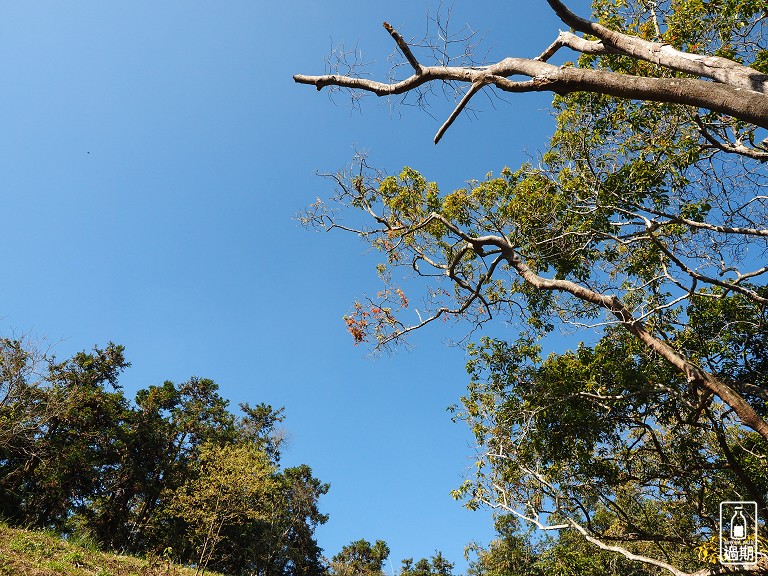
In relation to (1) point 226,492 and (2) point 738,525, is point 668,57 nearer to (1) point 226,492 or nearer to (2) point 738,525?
(2) point 738,525

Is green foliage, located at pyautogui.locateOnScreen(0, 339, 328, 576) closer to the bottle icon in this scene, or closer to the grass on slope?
the grass on slope

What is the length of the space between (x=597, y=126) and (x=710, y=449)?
7848mm

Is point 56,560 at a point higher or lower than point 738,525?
lower

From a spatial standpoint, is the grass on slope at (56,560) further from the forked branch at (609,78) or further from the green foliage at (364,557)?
the green foliage at (364,557)

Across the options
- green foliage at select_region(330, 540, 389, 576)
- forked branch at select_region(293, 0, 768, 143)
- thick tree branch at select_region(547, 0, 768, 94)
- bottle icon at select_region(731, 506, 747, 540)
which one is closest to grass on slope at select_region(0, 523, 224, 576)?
forked branch at select_region(293, 0, 768, 143)

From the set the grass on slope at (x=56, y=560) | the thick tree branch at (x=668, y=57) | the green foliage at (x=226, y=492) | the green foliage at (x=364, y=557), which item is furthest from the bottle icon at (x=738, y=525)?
the green foliage at (x=364, y=557)

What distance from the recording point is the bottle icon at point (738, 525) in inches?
327

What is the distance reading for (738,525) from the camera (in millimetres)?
9211

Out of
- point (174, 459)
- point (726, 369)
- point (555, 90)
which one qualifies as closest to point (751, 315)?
point (726, 369)

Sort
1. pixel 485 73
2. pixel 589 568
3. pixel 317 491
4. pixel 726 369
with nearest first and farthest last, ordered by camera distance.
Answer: pixel 485 73
pixel 726 369
pixel 589 568
pixel 317 491

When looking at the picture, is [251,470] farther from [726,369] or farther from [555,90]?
[555,90]

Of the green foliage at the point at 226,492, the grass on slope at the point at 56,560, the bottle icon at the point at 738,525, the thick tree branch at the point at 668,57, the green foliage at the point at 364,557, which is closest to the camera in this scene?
the thick tree branch at the point at 668,57

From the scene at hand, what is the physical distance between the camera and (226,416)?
1297 inches

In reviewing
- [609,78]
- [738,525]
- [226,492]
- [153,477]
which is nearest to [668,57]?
[609,78]
